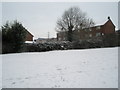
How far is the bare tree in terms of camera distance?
4547 cm

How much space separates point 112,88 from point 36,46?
21.1 metres

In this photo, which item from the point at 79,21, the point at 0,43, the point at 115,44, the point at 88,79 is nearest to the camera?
the point at 88,79

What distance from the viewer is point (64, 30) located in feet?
156

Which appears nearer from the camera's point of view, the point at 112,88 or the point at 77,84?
the point at 112,88

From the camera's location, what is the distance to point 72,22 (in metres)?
46.6

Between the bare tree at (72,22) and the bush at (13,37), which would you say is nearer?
the bush at (13,37)

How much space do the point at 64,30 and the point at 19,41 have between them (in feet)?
83.1

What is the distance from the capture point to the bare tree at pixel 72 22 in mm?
Answer: 45469

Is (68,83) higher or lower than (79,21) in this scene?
lower

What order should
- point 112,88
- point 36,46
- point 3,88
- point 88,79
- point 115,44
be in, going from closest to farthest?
point 112,88 < point 3,88 < point 88,79 < point 36,46 < point 115,44

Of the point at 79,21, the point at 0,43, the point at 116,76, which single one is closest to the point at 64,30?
the point at 79,21

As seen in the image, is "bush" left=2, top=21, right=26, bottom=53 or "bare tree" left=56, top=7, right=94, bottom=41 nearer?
"bush" left=2, top=21, right=26, bottom=53

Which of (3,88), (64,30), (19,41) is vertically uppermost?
(64,30)

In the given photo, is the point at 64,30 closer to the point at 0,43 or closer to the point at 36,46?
the point at 36,46
